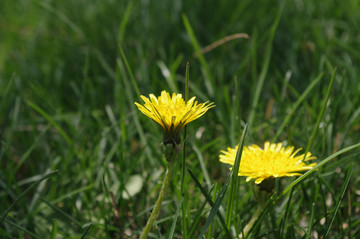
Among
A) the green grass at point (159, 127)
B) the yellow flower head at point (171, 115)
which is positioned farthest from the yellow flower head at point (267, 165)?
the yellow flower head at point (171, 115)

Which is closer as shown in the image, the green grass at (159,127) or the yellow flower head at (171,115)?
the yellow flower head at (171,115)

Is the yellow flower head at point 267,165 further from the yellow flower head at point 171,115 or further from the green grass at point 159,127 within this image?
the yellow flower head at point 171,115

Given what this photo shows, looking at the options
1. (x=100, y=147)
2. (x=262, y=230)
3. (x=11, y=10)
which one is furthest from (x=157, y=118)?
(x=11, y=10)

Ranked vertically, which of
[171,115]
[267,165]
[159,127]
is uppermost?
[171,115]

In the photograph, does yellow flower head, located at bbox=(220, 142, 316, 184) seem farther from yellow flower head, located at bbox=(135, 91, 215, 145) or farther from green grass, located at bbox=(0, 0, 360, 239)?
yellow flower head, located at bbox=(135, 91, 215, 145)

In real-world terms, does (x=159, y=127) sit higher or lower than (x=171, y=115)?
lower

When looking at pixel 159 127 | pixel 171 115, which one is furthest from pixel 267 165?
pixel 159 127

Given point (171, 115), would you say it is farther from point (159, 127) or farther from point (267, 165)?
point (159, 127)

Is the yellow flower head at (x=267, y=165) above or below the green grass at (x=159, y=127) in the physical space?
above

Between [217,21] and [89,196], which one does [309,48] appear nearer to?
[217,21]
